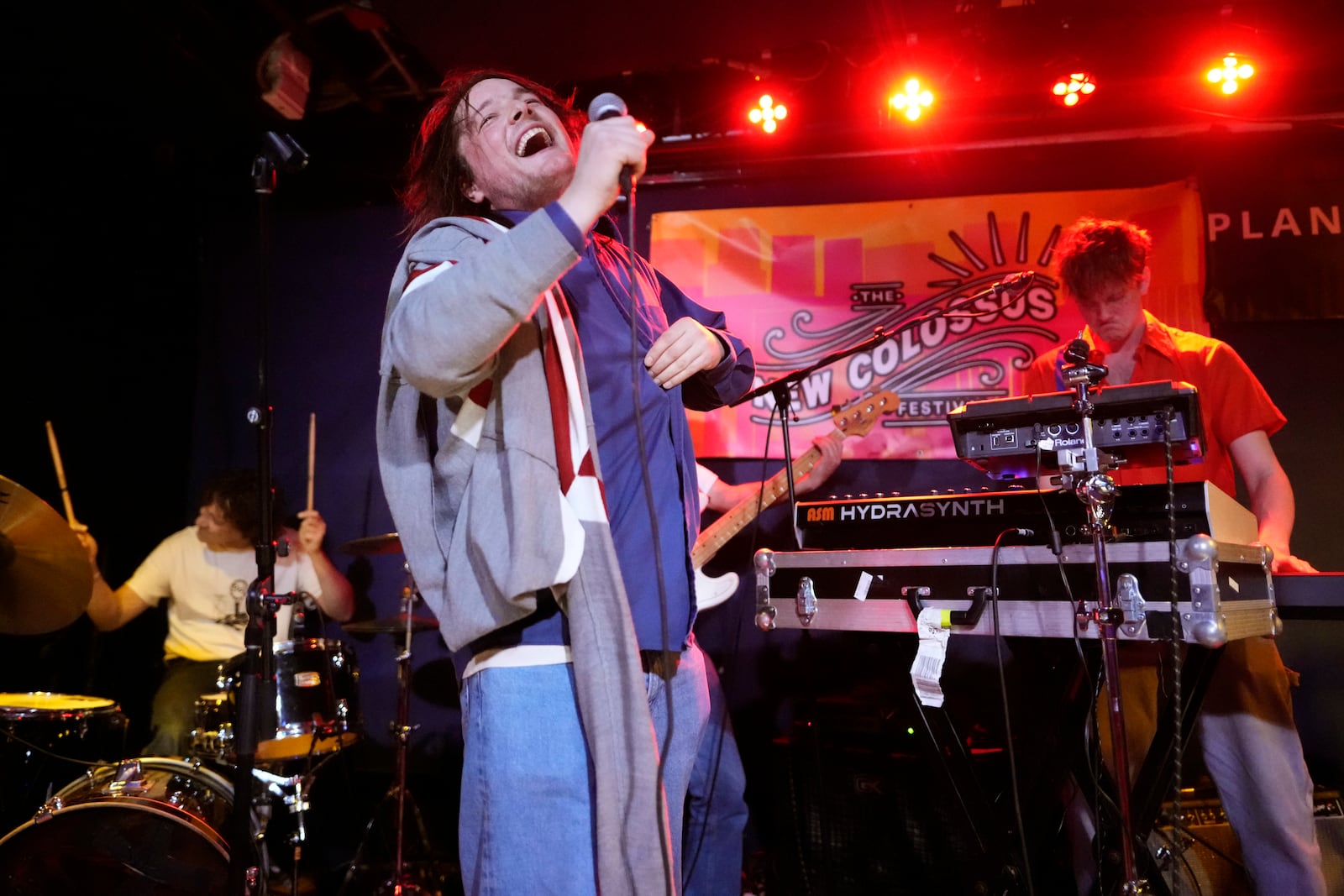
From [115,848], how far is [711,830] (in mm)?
1900

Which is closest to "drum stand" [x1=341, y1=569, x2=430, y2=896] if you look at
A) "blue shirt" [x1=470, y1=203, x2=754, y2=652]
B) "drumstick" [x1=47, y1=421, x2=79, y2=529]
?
"drumstick" [x1=47, y1=421, x2=79, y2=529]

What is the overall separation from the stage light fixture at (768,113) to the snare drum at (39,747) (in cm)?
390

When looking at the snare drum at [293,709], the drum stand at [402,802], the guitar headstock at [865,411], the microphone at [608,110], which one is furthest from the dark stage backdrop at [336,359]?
the microphone at [608,110]

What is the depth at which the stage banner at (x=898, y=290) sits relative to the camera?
166 inches

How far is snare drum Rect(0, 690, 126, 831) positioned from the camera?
2.96 metres

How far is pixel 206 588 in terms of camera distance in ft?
14.2

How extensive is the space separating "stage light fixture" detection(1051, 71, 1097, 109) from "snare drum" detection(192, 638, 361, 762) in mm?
4136

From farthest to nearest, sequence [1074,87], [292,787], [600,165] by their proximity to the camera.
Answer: [1074,87] → [292,787] → [600,165]

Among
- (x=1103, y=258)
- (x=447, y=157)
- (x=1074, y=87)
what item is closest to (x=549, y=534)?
(x=447, y=157)

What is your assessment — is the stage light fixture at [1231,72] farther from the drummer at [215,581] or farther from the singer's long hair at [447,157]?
the drummer at [215,581]

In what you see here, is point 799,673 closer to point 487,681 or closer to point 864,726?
point 864,726

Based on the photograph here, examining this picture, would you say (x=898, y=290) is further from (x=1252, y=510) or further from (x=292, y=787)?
(x=292, y=787)

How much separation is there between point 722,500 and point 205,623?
8.42 feet

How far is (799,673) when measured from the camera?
4.39m
